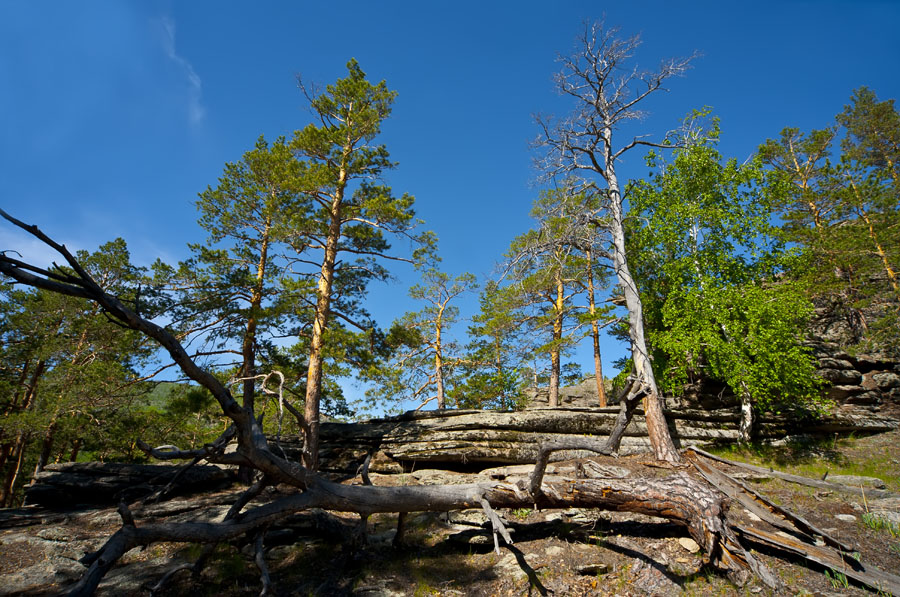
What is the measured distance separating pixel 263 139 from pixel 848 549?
19334 millimetres

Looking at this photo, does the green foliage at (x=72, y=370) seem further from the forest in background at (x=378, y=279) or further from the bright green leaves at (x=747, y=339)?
the bright green leaves at (x=747, y=339)

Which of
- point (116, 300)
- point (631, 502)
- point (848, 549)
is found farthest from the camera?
point (631, 502)

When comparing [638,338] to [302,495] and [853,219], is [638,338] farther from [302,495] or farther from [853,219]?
[853,219]

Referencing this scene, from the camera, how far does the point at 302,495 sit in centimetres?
579

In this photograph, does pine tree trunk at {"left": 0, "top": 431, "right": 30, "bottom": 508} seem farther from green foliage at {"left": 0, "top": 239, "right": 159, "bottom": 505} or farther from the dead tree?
Result: the dead tree

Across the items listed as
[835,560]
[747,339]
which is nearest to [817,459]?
[747,339]

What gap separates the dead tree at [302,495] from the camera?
161 inches

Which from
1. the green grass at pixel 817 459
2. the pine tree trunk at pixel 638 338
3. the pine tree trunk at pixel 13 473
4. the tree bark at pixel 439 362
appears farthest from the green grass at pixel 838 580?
the pine tree trunk at pixel 13 473

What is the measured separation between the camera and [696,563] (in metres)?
5.73

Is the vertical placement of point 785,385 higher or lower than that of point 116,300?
lower

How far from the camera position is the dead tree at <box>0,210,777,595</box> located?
4.10 metres

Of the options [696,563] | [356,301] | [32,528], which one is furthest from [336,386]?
[696,563]

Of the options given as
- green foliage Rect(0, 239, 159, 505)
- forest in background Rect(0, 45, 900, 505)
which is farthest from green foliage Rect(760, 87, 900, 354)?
green foliage Rect(0, 239, 159, 505)

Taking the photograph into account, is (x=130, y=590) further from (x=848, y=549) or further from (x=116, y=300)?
(x=848, y=549)
